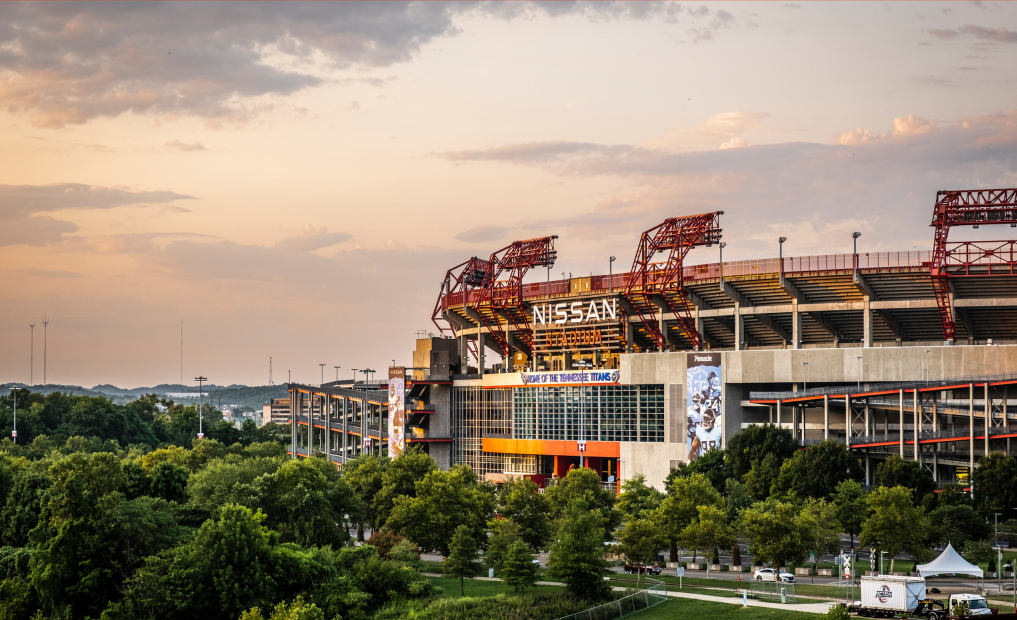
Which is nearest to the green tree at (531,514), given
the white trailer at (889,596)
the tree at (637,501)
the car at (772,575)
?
the tree at (637,501)

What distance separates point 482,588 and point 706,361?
2335 inches

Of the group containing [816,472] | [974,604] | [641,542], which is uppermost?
[816,472]

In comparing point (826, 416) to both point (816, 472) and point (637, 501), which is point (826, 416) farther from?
point (637, 501)

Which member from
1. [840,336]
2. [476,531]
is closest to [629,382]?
[840,336]

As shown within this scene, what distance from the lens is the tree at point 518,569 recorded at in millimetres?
78938

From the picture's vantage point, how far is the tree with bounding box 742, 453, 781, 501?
105 meters

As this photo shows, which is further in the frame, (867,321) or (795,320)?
(795,320)

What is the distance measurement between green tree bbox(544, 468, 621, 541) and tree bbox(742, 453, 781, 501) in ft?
44.6

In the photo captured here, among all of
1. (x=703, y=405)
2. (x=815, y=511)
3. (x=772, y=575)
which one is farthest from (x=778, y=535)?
(x=703, y=405)

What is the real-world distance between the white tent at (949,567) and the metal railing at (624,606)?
1817 cm

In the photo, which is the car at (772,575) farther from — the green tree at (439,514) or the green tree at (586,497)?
the green tree at (439,514)

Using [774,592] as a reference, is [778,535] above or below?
above

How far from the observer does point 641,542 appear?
8556 cm

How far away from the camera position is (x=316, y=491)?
296 ft
